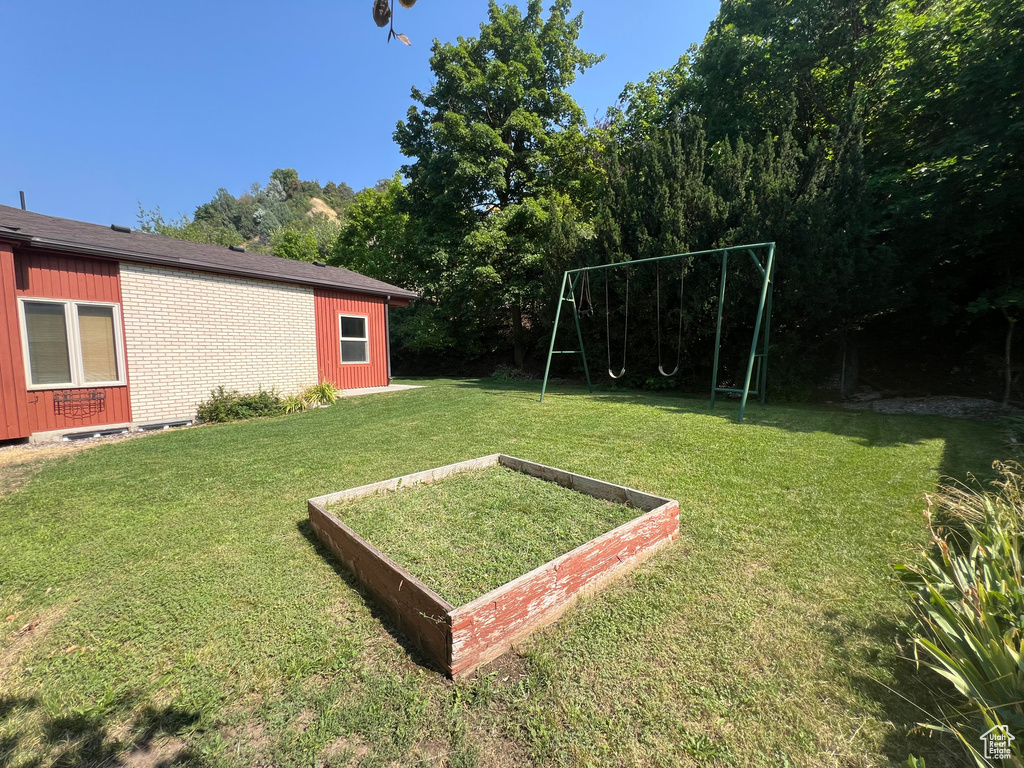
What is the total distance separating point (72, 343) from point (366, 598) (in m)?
7.63

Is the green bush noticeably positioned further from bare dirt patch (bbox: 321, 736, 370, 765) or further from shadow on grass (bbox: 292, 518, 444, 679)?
bare dirt patch (bbox: 321, 736, 370, 765)

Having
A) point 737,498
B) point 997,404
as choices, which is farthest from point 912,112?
point 737,498

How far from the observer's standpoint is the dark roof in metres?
6.11

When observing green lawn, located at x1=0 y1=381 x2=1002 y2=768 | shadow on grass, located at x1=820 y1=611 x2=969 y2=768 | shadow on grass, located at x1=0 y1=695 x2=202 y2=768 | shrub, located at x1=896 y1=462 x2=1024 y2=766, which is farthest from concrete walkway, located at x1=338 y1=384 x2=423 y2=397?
shrub, located at x1=896 y1=462 x2=1024 y2=766

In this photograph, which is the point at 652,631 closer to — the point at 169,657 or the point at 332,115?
the point at 169,657

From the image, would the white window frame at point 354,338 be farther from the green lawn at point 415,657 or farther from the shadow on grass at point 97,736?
the shadow on grass at point 97,736

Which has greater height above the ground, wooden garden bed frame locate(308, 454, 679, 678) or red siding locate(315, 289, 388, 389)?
red siding locate(315, 289, 388, 389)

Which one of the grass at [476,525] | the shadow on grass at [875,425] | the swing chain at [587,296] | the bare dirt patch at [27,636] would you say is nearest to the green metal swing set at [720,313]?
the swing chain at [587,296]

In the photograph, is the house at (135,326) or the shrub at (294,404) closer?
the house at (135,326)

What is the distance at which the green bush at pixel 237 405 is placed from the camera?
7.83 m

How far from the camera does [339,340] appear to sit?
35.6 ft

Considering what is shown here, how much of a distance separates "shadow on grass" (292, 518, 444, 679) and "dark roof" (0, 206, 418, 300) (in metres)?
6.54

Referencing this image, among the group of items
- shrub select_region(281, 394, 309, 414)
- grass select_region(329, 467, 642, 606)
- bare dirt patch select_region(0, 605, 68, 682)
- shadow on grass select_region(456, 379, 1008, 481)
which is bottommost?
bare dirt patch select_region(0, 605, 68, 682)

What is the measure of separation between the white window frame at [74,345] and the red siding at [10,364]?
0.08m
